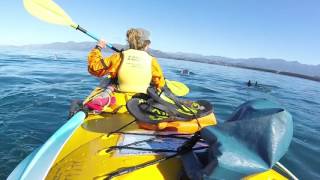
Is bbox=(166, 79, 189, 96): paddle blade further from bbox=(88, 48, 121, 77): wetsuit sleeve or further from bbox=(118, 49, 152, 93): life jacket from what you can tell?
bbox=(88, 48, 121, 77): wetsuit sleeve

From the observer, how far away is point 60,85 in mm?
12898

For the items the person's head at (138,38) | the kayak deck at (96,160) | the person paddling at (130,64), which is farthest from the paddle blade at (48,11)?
the kayak deck at (96,160)

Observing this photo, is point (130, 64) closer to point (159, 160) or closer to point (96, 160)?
point (96, 160)

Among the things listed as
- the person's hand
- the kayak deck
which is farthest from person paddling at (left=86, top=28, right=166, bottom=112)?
the kayak deck

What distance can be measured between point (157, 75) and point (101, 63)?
1053mm

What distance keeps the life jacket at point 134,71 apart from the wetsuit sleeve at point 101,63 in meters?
0.14

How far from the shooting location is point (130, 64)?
5.38 m

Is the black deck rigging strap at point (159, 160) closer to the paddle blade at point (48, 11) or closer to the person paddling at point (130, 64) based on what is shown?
the person paddling at point (130, 64)

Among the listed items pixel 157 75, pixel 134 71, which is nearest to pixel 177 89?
pixel 157 75

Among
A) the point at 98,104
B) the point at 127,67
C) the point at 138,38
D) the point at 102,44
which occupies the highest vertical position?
the point at 138,38

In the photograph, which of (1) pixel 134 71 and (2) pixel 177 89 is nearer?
(1) pixel 134 71

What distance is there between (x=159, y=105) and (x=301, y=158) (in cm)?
388

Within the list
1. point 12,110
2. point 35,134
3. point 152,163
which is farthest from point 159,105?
point 12,110

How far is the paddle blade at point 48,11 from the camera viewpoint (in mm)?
6835
